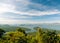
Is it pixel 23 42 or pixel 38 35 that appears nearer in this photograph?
pixel 23 42

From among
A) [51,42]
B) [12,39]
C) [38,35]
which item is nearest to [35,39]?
[38,35]

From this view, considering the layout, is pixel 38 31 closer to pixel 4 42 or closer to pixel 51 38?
pixel 51 38

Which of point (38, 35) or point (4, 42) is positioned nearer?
point (4, 42)

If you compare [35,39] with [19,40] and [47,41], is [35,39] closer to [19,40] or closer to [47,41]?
[47,41]

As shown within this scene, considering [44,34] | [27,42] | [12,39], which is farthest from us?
[44,34]

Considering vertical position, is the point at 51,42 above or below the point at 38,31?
below

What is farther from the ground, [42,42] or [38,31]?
[38,31]

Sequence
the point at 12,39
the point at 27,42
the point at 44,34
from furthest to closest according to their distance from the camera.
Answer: the point at 44,34 < the point at 27,42 < the point at 12,39

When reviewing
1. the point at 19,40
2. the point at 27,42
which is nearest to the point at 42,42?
the point at 27,42
